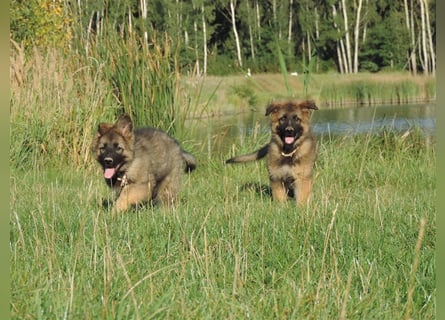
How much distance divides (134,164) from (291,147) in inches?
60.7

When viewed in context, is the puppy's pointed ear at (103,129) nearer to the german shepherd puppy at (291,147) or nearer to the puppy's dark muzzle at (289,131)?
the german shepherd puppy at (291,147)

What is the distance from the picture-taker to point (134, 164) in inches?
244

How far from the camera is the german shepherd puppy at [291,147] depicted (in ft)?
22.3

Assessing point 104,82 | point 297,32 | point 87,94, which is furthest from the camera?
point 297,32

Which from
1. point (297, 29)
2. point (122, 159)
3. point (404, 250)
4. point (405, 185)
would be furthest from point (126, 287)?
point (297, 29)

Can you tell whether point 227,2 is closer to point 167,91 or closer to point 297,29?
point 297,29

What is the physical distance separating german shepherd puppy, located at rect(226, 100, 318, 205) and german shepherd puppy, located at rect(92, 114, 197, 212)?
2.95ft

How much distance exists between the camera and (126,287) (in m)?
2.91

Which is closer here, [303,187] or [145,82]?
[303,187]

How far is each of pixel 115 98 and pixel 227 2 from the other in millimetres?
40226

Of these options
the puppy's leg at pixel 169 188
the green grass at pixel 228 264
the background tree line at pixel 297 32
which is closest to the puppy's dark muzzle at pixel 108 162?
the green grass at pixel 228 264

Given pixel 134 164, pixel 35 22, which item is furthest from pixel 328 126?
pixel 35 22

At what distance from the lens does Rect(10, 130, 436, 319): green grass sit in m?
2.70

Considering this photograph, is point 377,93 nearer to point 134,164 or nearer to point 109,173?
point 134,164
